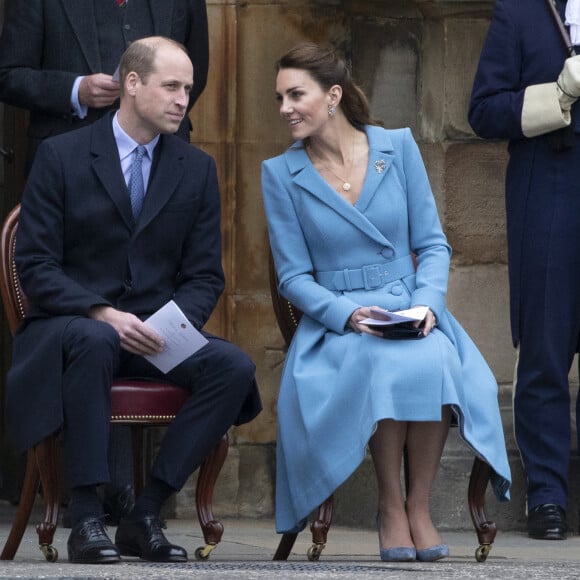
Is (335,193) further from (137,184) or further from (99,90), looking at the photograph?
(99,90)

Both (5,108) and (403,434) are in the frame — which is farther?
(5,108)

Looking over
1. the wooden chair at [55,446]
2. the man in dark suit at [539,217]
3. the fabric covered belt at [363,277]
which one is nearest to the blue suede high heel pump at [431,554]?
the wooden chair at [55,446]

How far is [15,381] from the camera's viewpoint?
20.0 feet

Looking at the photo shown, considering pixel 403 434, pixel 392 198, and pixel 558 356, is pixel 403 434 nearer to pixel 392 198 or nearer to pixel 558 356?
pixel 392 198

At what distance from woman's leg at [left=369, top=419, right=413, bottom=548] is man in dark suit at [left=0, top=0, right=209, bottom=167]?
5.41 ft

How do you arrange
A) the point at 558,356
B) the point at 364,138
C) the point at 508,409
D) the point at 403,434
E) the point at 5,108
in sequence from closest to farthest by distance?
1. the point at 403,434
2. the point at 364,138
3. the point at 558,356
4. the point at 508,409
5. the point at 5,108

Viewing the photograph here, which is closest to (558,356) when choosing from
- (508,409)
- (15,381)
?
(508,409)

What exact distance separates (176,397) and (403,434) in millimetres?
682

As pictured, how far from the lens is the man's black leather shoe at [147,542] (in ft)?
19.6

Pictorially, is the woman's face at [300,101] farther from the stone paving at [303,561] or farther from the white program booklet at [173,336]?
the stone paving at [303,561]

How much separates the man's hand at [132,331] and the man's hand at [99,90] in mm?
1075

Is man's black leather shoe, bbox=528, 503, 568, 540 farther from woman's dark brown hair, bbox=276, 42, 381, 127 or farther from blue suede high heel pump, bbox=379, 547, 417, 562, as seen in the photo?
woman's dark brown hair, bbox=276, 42, 381, 127

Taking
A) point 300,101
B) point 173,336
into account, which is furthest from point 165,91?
point 173,336

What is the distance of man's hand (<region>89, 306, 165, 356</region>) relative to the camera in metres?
6.09
